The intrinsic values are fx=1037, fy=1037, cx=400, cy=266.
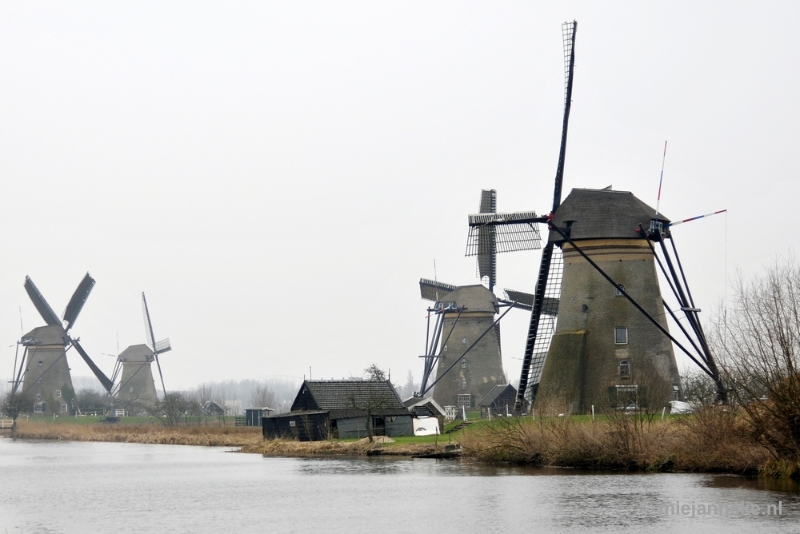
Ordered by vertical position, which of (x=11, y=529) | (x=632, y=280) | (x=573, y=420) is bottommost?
(x=11, y=529)

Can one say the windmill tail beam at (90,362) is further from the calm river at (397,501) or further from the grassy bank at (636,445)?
the grassy bank at (636,445)

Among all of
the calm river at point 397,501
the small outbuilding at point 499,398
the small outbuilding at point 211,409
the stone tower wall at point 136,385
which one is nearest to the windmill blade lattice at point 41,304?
the stone tower wall at point 136,385

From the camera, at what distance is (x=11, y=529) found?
18.4m

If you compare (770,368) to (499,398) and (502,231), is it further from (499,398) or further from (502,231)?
(499,398)

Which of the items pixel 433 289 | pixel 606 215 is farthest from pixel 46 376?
pixel 606 215

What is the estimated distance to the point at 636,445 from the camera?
24766 millimetres

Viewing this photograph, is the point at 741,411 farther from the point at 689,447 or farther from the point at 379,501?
the point at 379,501

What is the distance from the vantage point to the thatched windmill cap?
33906 mm

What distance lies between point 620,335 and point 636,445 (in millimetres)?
9461

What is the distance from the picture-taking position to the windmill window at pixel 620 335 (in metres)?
33.8

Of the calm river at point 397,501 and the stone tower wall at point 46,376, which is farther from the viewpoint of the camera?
the stone tower wall at point 46,376

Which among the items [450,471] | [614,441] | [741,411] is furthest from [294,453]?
[741,411]

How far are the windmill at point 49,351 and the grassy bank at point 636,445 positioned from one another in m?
54.5

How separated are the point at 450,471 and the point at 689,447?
6091mm
